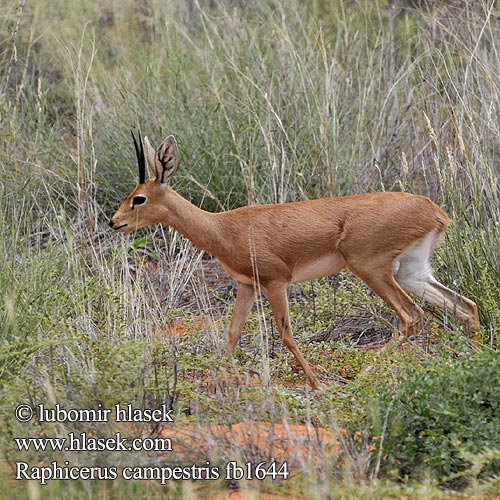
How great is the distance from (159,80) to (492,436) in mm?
5531

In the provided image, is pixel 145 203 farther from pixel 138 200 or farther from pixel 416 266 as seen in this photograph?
pixel 416 266

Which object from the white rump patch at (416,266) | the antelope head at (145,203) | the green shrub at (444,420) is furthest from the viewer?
the antelope head at (145,203)

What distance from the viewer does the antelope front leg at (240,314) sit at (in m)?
6.24

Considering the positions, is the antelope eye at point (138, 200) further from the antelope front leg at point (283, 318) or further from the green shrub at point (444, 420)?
the green shrub at point (444, 420)

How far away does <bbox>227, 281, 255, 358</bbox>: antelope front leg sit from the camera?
6242mm

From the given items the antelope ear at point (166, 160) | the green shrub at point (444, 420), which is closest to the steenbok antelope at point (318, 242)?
the antelope ear at point (166, 160)

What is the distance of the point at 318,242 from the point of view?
6.18m

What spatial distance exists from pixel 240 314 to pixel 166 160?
1.03m

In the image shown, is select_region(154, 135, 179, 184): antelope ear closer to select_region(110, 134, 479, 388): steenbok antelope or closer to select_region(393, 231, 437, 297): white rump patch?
select_region(110, 134, 479, 388): steenbok antelope

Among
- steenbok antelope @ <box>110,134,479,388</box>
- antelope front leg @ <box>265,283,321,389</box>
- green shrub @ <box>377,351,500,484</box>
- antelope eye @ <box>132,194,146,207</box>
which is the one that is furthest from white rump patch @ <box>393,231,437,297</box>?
green shrub @ <box>377,351,500,484</box>

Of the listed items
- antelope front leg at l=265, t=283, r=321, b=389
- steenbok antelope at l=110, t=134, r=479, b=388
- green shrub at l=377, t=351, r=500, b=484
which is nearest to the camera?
green shrub at l=377, t=351, r=500, b=484

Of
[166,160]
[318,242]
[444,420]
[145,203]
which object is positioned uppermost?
[166,160]

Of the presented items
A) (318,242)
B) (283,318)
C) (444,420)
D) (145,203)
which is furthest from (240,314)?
(444,420)

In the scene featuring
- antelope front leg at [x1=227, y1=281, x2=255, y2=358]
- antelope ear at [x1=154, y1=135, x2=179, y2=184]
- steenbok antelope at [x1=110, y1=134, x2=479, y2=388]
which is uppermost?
antelope ear at [x1=154, y1=135, x2=179, y2=184]
